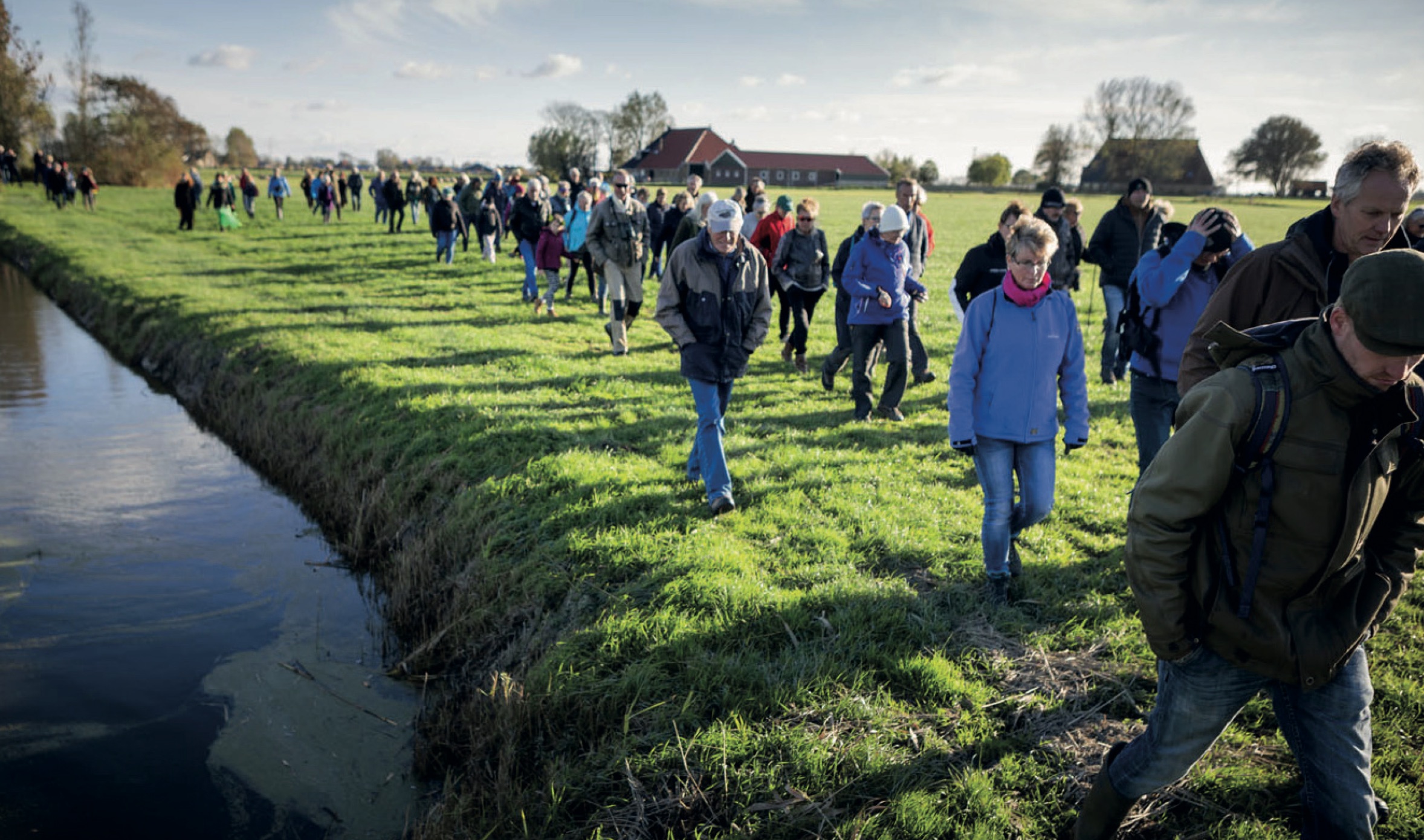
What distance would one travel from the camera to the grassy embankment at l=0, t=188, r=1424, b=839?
3.59 metres

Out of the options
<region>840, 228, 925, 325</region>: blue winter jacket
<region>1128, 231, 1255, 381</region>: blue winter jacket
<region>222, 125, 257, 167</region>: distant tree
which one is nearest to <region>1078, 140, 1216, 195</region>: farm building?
<region>840, 228, 925, 325</region>: blue winter jacket

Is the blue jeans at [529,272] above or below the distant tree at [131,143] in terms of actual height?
below

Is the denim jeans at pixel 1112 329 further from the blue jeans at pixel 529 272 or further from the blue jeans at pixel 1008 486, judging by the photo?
the blue jeans at pixel 529 272

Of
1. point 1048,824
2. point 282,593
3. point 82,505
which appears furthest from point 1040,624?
point 82,505

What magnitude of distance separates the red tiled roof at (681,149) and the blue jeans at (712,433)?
306 feet

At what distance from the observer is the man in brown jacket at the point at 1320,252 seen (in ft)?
10.2

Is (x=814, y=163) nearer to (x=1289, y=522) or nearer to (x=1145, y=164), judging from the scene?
(x=1145, y=164)

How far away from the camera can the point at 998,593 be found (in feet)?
16.2

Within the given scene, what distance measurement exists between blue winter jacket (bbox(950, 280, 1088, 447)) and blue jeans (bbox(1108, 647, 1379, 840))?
193 centimetres

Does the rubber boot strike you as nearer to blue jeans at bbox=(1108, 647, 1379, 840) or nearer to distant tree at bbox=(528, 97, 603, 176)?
blue jeans at bbox=(1108, 647, 1379, 840)

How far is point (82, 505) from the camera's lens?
26.4ft

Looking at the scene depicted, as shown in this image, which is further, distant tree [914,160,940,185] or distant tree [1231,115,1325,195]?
distant tree [914,160,940,185]

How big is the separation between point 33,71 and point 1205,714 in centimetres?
6655

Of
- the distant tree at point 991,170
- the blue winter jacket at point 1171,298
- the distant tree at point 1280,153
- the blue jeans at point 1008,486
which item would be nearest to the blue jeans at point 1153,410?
the blue winter jacket at point 1171,298
